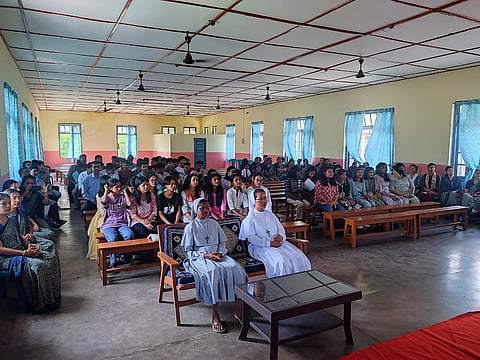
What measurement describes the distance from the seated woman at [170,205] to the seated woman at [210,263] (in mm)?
1189

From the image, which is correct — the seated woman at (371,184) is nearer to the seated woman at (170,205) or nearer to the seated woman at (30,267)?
the seated woman at (170,205)

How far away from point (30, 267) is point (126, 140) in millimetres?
14960

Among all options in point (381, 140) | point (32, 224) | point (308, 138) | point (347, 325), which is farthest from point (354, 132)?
point (32, 224)

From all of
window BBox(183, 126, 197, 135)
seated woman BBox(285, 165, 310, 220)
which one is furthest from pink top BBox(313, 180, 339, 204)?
window BBox(183, 126, 197, 135)

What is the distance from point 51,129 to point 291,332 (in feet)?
53.3

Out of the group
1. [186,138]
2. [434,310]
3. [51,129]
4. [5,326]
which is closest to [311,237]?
[434,310]

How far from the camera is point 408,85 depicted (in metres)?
7.89

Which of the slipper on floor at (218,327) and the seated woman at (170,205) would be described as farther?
the seated woman at (170,205)

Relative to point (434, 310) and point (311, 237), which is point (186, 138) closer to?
point (311, 237)

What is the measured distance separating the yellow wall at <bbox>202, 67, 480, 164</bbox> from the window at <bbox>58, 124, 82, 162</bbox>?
35.0 ft

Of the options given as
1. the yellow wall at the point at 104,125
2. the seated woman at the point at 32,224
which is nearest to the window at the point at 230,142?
the yellow wall at the point at 104,125

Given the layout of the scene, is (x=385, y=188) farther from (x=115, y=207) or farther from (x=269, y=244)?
(x=115, y=207)

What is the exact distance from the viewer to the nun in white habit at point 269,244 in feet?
11.3

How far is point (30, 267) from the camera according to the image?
3193 mm
